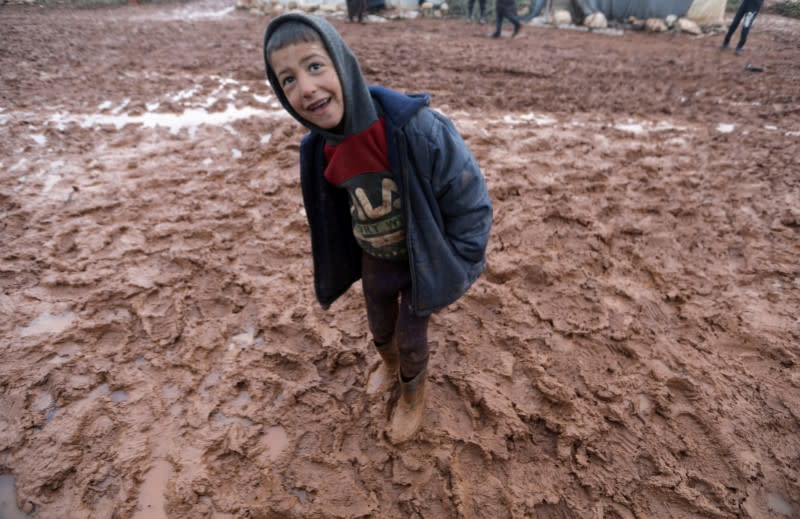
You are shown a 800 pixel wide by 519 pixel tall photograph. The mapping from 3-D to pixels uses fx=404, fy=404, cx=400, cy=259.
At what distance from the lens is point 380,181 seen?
1235mm

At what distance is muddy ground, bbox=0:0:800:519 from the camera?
5.34 feet

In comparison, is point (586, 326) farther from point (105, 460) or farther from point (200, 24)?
point (200, 24)

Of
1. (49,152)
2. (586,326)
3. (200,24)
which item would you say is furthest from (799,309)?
(200,24)

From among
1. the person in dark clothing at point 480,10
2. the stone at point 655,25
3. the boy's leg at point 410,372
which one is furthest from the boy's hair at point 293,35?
the stone at point 655,25

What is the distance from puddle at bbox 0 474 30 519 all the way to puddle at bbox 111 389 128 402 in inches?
16.4

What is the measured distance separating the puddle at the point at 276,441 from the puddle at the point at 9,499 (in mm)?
895

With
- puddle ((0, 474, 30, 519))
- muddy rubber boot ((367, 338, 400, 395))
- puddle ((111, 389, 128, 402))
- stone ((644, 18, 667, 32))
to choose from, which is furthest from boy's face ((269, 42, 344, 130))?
stone ((644, 18, 667, 32))

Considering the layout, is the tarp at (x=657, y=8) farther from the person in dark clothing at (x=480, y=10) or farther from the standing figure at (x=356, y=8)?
the standing figure at (x=356, y=8)

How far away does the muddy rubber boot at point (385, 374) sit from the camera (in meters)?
1.87

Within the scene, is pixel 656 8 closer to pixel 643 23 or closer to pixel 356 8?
pixel 643 23

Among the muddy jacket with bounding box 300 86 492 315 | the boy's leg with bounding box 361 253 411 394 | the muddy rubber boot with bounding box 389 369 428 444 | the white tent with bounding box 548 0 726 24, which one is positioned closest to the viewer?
the muddy jacket with bounding box 300 86 492 315

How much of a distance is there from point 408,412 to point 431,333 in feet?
1.73

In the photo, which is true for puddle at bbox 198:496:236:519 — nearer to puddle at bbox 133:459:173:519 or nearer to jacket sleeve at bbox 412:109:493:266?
puddle at bbox 133:459:173:519

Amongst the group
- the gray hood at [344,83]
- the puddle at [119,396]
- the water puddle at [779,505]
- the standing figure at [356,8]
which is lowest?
the water puddle at [779,505]
